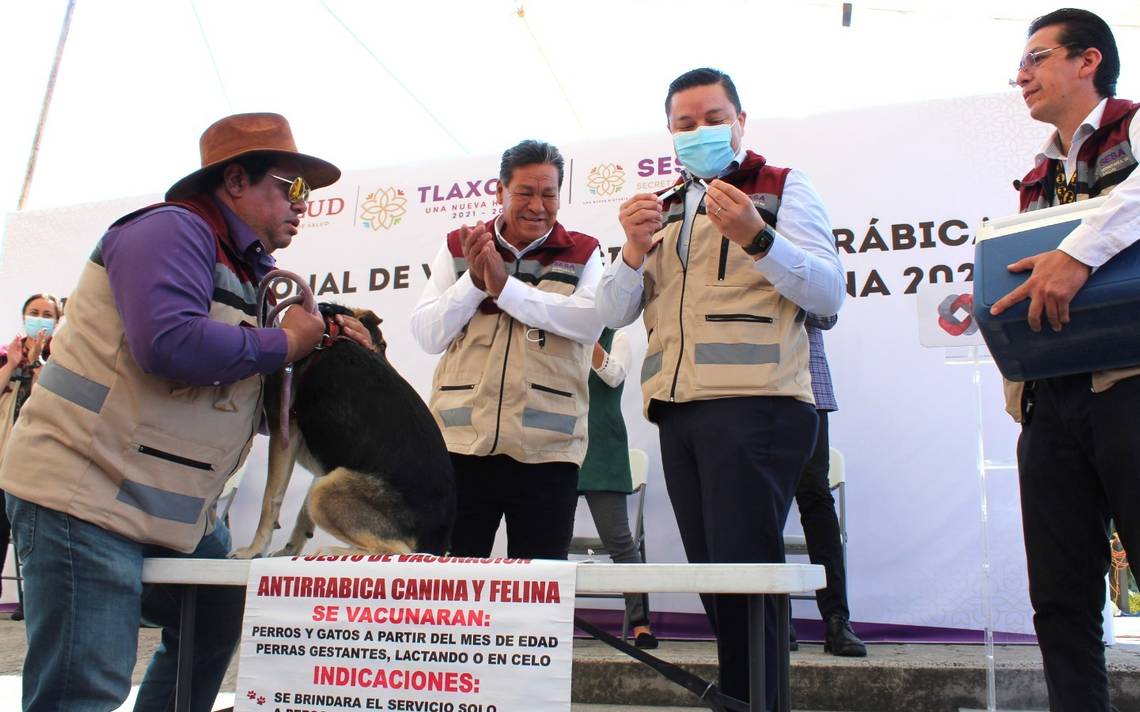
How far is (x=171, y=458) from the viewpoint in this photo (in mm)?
1658

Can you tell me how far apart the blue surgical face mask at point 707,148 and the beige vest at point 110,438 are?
1.13m

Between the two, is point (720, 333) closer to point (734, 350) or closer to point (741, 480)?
point (734, 350)

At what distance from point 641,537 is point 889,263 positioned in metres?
1.98

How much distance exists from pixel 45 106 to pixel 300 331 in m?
6.34

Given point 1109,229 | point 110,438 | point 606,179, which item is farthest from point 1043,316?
point 606,179

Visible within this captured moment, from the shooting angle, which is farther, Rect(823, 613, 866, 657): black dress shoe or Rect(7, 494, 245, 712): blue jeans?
Rect(823, 613, 866, 657): black dress shoe

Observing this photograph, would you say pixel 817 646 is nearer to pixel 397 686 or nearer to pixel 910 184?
pixel 910 184

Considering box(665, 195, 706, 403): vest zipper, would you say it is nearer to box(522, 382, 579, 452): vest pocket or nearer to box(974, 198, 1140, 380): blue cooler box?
box(522, 382, 579, 452): vest pocket

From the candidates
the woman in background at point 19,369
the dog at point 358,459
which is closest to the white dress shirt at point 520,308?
the dog at point 358,459

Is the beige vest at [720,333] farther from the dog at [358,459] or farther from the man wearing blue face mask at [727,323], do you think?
the dog at [358,459]

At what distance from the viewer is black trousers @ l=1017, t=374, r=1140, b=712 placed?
6.22 feet

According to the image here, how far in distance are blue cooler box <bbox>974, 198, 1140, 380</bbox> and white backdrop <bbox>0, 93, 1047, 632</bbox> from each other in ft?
7.18

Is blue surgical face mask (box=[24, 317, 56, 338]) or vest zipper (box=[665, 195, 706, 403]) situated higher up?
blue surgical face mask (box=[24, 317, 56, 338])

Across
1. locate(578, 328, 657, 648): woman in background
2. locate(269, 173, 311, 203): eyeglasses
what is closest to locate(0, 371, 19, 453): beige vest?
locate(578, 328, 657, 648): woman in background
